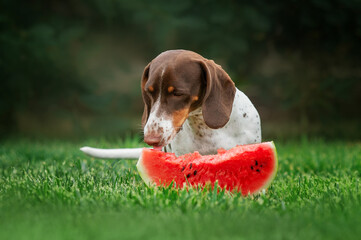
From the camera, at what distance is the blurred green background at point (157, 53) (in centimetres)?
733

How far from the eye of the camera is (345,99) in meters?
7.69

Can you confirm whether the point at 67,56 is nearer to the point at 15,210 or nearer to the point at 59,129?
the point at 59,129

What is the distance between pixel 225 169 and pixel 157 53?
18.8 feet

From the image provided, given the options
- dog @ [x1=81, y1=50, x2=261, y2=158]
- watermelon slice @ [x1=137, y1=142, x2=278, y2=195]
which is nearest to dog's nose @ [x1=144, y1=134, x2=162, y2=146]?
dog @ [x1=81, y1=50, x2=261, y2=158]

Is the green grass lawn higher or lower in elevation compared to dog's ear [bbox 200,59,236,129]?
lower

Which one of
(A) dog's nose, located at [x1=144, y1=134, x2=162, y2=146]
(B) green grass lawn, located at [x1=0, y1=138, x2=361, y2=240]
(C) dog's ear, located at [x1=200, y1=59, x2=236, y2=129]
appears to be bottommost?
(B) green grass lawn, located at [x1=0, y1=138, x2=361, y2=240]

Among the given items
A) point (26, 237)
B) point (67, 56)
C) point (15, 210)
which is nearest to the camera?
point (26, 237)

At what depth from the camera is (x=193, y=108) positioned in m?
2.97

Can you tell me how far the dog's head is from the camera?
2693mm

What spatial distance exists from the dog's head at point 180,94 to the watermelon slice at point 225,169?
0.81 ft

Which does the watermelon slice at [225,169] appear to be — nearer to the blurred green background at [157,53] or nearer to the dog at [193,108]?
the dog at [193,108]

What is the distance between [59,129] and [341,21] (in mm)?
6127

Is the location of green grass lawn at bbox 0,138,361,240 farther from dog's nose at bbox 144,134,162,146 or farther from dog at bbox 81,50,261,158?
dog at bbox 81,50,261,158

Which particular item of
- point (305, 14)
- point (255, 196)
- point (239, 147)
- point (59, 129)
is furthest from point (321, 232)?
point (59, 129)
